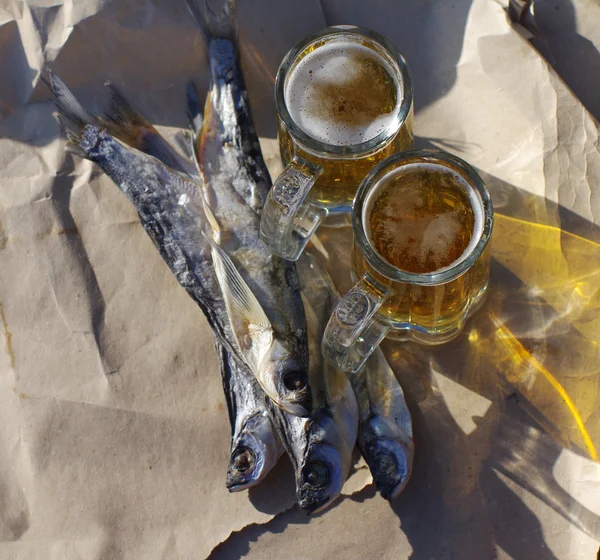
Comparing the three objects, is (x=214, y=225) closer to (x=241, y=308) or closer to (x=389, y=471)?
(x=241, y=308)

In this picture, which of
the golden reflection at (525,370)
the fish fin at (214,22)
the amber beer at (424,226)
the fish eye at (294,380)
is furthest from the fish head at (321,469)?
the fish fin at (214,22)

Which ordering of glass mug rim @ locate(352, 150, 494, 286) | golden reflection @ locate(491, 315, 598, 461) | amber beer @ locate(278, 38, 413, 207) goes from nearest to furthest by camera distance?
glass mug rim @ locate(352, 150, 494, 286), amber beer @ locate(278, 38, 413, 207), golden reflection @ locate(491, 315, 598, 461)

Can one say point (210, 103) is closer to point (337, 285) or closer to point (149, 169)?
point (149, 169)

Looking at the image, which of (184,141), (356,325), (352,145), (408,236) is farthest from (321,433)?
(184,141)

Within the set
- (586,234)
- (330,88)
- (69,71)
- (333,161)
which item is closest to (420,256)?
(333,161)

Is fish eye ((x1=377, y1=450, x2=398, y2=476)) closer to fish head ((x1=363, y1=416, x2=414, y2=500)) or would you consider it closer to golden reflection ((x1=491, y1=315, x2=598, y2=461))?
fish head ((x1=363, y1=416, x2=414, y2=500))

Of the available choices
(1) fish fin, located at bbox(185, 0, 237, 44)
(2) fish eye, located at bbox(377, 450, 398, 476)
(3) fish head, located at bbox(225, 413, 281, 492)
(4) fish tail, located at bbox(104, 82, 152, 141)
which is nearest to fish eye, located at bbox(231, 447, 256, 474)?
(3) fish head, located at bbox(225, 413, 281, 492)
